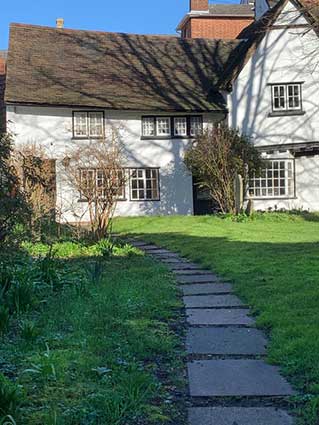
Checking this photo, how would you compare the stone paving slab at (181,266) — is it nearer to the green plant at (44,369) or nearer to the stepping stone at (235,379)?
the stepping stone at (235,379)

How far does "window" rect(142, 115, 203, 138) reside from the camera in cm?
2458

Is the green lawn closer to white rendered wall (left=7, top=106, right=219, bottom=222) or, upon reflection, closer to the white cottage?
white rendered wall (left=7, top=106, right=219, bottom=222)

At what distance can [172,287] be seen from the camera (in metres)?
8.16

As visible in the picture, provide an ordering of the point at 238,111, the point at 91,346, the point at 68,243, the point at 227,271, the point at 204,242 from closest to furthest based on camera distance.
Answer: the point at 91,346, the point at 227,271, the point at 68,243, the point at 204,242, the point at 238,111

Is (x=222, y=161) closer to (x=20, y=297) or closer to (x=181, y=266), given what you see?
(x=181, y=266)

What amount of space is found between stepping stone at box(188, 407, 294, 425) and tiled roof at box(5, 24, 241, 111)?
20.2m

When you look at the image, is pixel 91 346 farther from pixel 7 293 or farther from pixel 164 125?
pixel 164 125

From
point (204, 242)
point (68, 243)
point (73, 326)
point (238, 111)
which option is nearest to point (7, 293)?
point (73, 326)

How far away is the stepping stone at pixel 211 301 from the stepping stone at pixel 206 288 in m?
0.27

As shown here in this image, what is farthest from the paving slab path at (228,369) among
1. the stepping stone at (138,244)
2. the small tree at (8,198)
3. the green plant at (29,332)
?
the stepping stone at (138,244)

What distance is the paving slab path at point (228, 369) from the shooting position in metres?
3.82

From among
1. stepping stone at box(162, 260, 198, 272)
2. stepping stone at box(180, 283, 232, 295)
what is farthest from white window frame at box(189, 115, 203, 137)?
stepping stone at box(180, 283, 232, 295)

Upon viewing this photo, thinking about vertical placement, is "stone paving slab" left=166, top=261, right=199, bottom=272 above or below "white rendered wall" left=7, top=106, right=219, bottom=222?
below

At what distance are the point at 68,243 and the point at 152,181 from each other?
490 inches
